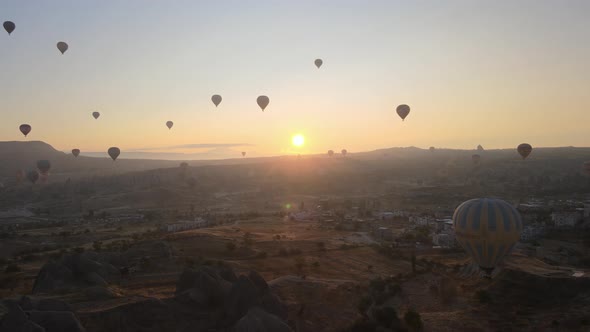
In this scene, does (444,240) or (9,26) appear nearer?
(444,240)

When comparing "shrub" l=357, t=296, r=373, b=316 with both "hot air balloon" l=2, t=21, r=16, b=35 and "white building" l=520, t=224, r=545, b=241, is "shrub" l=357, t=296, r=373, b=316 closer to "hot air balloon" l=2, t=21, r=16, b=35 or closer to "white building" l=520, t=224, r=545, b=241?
"white building" l=520, t=224, r=545, b=241

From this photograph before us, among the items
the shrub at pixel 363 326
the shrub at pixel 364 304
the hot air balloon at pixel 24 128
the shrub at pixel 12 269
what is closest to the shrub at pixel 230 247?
the shrub at pixel 12 269

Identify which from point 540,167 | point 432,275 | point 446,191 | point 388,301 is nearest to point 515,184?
point 446,191

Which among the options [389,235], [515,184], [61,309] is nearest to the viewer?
[61,309]

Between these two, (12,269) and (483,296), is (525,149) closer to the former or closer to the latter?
(483,296)

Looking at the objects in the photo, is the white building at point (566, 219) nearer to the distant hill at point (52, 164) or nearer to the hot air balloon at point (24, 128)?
the hot air balloon at point (24, 128)

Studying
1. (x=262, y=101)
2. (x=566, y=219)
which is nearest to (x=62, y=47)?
(x=262, y=101)

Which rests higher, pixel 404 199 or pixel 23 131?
pixel 23 131

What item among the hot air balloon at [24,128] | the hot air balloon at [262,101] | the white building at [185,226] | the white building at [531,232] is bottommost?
the white building at [531,232]

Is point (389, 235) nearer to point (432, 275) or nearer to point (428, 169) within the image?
point (432, 275)
